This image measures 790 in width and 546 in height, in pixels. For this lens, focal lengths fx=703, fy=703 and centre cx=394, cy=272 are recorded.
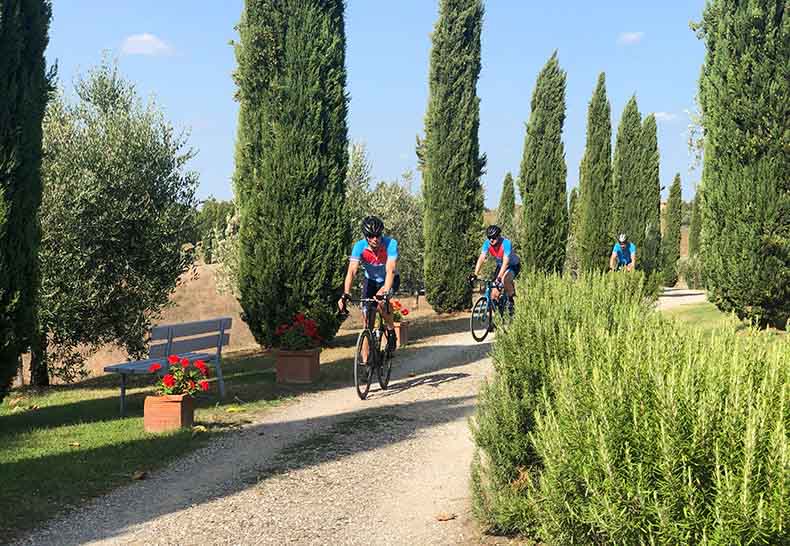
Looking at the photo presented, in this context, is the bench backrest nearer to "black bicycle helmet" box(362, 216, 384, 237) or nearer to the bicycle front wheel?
"black bicycle helmet" box(362, 216, 384, 237)

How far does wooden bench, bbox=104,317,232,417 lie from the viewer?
334 inches

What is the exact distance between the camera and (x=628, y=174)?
1270 inches

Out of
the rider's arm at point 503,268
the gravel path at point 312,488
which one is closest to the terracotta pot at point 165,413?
the gravel path at point 312,488

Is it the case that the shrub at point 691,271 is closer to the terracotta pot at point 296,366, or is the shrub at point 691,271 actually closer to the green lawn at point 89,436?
the green lawn at point 89,436

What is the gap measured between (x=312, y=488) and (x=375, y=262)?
167 inches

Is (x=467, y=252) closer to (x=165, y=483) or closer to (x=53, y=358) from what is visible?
(x=53, y=358)

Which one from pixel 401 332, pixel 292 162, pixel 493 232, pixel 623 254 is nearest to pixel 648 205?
pixel 623 254

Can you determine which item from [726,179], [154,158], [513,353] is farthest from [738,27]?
[154,158]

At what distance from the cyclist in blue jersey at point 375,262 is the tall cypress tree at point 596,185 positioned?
68.3ft

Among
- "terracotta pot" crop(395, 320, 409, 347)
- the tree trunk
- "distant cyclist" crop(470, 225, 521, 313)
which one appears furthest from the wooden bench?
"distant cyclist" crop(470, 225, 521, 313)

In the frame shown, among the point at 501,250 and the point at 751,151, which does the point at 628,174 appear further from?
the point at 501,250

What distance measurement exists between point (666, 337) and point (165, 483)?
448 centimetres

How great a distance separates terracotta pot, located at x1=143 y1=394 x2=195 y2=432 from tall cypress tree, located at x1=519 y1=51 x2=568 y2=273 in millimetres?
18225

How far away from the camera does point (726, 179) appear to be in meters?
12.4
